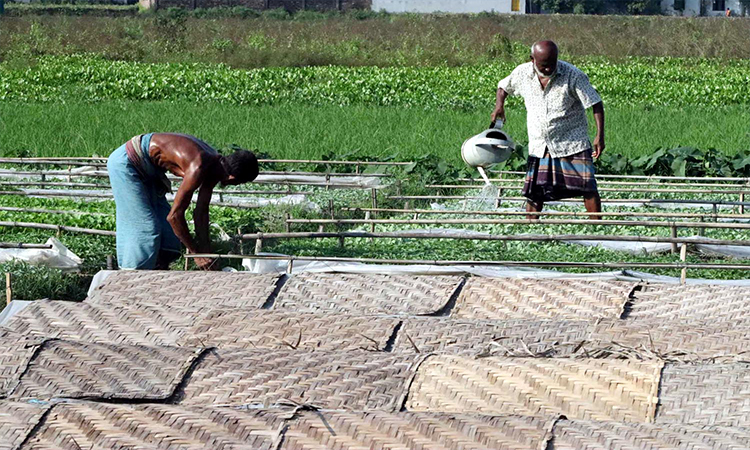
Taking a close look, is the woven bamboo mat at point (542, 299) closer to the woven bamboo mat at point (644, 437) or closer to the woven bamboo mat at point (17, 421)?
the woven bamboo mat at point (644, 437)

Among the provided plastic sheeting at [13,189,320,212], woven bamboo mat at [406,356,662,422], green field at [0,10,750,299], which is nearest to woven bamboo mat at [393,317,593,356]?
woven bamboo mat at [406,356,662,422]

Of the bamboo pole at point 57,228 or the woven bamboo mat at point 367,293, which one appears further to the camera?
the bamboo pole at point 57,228

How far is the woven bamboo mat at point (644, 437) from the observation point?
2.49 meters

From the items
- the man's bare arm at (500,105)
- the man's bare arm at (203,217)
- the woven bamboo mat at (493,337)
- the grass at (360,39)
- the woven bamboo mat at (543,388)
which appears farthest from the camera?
the grass at (360,39)

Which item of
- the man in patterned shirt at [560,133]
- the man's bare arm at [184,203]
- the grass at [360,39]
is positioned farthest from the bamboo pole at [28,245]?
the grass at [360,39]

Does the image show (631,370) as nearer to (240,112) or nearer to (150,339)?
(150,339)

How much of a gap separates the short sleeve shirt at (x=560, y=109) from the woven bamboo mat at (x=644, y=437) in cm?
417

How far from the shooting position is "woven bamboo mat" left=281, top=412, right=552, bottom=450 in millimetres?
2594

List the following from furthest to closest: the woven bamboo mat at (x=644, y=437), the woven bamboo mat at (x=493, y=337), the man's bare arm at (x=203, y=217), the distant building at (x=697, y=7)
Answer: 1. the distant building at (x=697, y=7)
2. the man's bare arm at (x=203, y=217)
3. the woven bamboo mat at (x=493, y=337)
4. the woven bamboo mat at (x=644, y=437)

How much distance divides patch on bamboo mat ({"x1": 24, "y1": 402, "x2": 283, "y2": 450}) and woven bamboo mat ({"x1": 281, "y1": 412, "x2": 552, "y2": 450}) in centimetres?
9

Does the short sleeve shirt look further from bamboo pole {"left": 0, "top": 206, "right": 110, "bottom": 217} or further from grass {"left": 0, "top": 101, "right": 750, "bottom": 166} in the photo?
grass {"left": 0, "top": 101, "right": 750, "bottom": 166}

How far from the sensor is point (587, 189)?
6555 millimetres

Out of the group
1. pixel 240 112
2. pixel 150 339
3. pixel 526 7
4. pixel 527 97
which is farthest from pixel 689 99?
pixel 526 7

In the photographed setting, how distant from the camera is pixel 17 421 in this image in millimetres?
2750
